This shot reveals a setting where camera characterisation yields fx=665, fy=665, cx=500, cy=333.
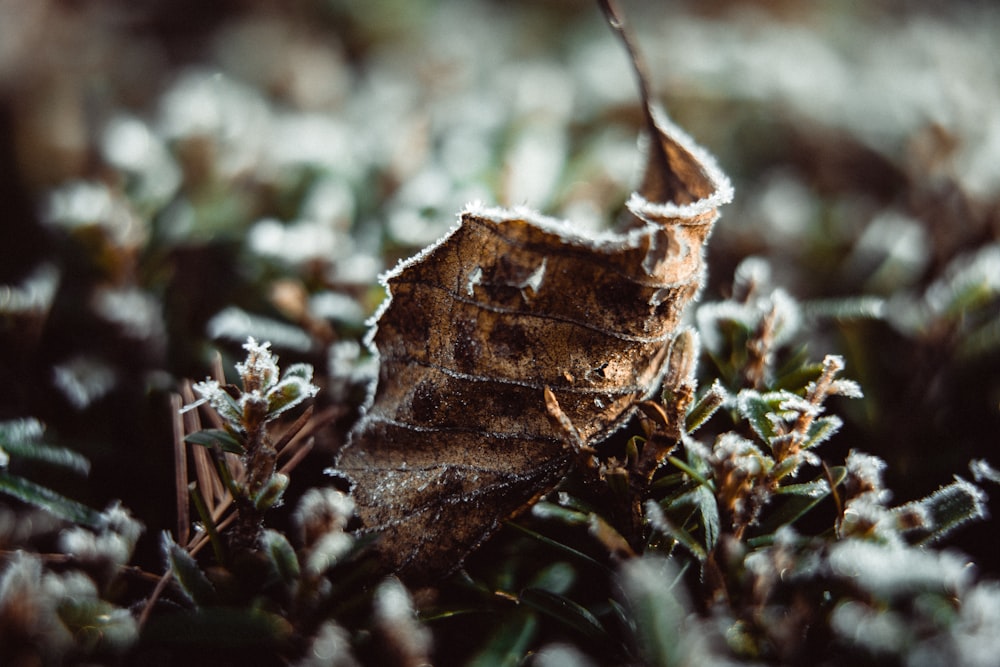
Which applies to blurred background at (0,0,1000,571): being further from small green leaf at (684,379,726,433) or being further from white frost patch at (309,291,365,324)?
small green leaf at (684,379,726,433)

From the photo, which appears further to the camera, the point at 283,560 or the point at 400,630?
the point at 283,560

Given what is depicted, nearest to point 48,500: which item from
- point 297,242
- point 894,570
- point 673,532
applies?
point 297,242

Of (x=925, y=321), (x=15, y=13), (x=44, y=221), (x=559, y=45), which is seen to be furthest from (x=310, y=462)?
(x=559, y=45)

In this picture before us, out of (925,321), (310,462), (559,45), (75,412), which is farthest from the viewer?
(559,45)

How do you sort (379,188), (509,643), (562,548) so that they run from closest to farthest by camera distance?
(509,643) → (562,548) → (379,188)

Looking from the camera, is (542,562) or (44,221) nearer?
(542,562)

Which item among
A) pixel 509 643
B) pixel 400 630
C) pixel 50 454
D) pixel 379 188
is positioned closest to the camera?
pixel 400 630

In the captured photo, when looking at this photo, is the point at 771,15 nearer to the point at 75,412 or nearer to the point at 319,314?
the point at 319,314

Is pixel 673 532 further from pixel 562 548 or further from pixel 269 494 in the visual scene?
pixel 269 494
